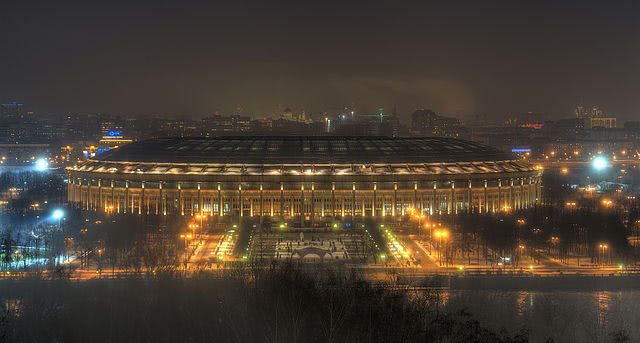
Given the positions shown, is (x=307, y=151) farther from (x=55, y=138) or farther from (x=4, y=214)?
(x=55, y=138)

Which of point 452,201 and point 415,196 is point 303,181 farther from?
point 452,201

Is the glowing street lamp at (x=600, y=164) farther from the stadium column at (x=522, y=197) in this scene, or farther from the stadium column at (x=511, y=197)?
the stadium column at (x=511, y=197)

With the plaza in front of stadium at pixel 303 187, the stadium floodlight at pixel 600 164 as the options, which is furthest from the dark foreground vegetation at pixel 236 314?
the stadium floodlight at pixel 600 164

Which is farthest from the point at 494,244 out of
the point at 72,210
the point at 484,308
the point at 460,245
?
the point at 72,210

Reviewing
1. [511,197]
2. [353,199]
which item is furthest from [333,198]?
[511,197]

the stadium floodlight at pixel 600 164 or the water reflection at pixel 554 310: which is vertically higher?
the stadium floodlight at pixel 600 164

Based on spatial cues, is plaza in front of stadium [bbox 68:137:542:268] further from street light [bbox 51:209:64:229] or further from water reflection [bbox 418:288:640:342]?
water reflection [bbox 418:288:640:342]

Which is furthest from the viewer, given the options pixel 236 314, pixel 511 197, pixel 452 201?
pixel 511 197
